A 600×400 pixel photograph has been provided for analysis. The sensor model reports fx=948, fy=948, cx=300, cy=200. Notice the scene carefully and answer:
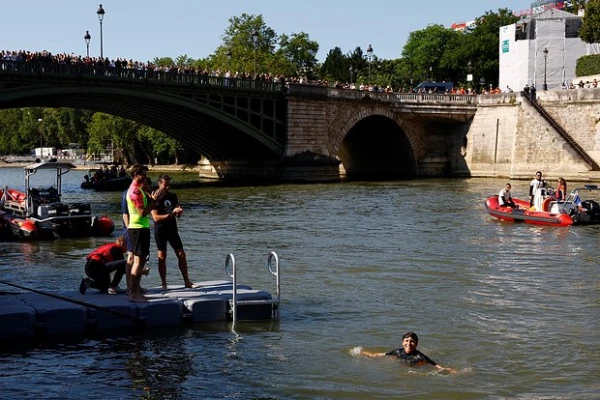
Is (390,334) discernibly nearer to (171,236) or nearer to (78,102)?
(171,236)

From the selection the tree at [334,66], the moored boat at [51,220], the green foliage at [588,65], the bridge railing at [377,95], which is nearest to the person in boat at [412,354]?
the moored boat at [51,220]

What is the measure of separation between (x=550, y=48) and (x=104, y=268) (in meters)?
76.9

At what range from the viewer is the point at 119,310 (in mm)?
14781

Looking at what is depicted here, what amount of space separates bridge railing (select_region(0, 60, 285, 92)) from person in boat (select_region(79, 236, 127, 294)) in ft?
95.6

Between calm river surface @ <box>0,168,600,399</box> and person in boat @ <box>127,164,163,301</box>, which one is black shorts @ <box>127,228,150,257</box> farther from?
calm river surface @ <box>0,168,600,399</box>

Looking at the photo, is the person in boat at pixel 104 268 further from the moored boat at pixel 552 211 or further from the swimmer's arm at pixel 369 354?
the moored boat at pixel 552 211

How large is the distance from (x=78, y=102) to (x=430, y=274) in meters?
34.6

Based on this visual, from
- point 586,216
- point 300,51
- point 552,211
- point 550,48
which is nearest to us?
point 586,216

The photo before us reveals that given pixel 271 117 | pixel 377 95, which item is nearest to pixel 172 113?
pixel 271 117

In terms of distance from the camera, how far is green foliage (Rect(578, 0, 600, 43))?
229 feet

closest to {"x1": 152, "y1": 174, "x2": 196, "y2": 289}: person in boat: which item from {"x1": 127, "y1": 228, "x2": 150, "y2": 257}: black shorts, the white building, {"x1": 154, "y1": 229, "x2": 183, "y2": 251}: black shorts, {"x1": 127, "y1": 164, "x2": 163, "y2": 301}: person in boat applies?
{"x1": 154, "y1": 229, "x2": 183, "y2": 251}: black shorts

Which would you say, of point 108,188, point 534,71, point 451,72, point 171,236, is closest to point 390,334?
point 171,236

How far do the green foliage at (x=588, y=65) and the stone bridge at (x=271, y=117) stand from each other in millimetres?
13478

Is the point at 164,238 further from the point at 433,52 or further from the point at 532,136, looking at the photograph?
the point at 433,52
